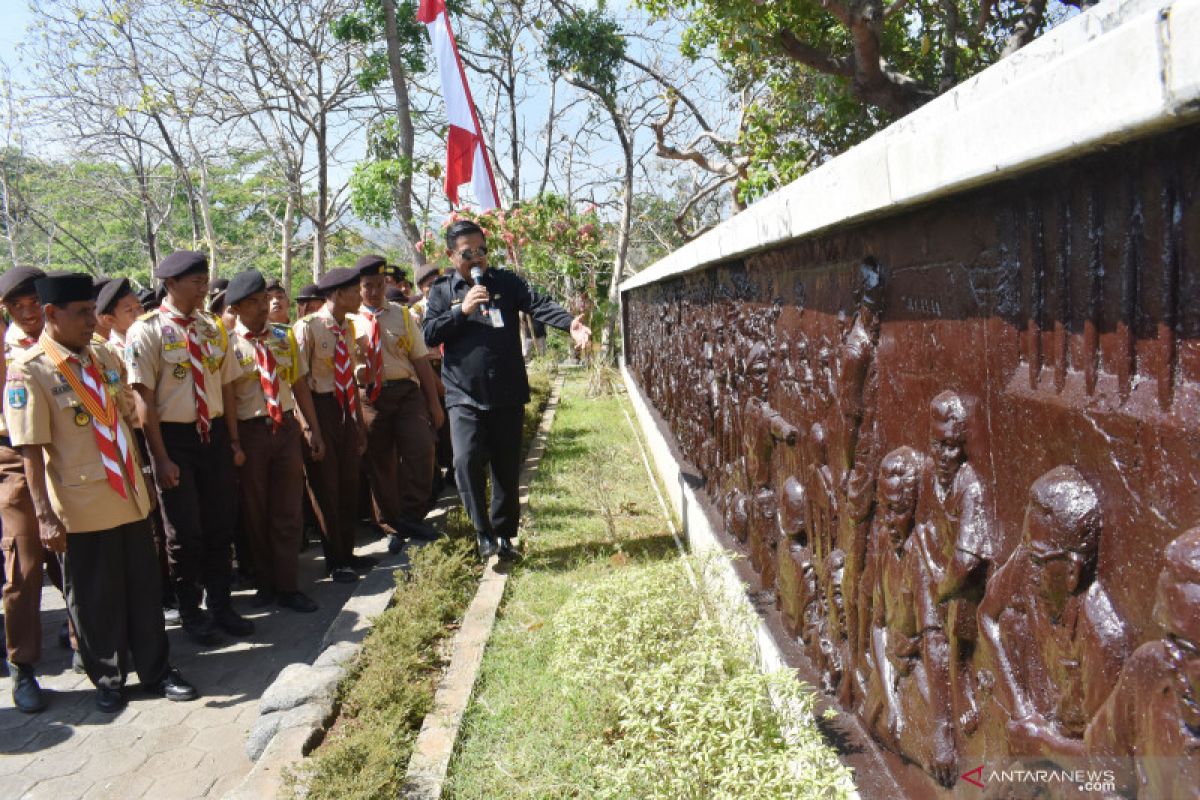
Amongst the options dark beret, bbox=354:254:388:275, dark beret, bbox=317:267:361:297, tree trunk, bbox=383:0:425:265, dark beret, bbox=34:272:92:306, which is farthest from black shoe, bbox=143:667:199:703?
tree trunk, bbox=383:0:425:265

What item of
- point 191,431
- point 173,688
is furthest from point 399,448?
point 173,688

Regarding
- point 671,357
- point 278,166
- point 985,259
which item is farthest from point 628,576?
point 278,166

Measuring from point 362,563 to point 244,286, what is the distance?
6.36 feet

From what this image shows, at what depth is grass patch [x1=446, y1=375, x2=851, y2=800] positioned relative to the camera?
6.93 ft

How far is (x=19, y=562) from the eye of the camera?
3771 millimetres

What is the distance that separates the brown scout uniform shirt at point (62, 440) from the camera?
3.32 metres

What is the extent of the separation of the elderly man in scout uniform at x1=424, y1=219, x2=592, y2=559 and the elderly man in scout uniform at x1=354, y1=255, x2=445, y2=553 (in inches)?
37.5

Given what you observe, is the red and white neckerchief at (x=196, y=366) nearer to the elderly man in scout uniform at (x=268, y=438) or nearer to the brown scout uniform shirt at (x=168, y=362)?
the brown scout uniform shirt at (x=168, y=362)

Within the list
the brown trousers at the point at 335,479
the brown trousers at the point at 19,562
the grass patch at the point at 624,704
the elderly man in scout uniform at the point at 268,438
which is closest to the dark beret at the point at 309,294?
the brown trousers at the point at 335,479

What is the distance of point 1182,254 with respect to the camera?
1011 millimetres

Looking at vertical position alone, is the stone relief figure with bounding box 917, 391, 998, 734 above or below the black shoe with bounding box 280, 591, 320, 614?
above

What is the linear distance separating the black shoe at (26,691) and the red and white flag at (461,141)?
461 centimetres

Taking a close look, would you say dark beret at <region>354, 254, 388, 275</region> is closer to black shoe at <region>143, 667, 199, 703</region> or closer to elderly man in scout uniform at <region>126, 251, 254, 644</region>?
elderly man in scout uniform at <region>126, 251, 254, 644</region>

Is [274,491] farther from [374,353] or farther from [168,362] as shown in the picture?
[374,353]
